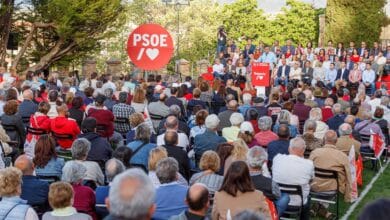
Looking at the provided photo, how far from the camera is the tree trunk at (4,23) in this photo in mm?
27109

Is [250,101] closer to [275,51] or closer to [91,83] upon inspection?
[91,83]

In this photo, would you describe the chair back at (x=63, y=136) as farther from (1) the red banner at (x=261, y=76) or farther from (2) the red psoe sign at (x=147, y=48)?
(1) the red banner at (x=261, y=76)

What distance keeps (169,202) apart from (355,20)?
28090mm

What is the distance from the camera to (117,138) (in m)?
11.1

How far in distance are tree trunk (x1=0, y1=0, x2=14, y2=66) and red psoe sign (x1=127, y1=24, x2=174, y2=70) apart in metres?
12.8

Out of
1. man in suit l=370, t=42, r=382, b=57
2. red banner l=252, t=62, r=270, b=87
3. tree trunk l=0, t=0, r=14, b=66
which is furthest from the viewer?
tree trunk l=0, t=0, r=14, b=66

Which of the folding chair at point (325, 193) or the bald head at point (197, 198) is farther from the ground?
the bald head at point (197, 198)

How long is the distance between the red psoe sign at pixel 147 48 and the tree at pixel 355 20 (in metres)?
17.8

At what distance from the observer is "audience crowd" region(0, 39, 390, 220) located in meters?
5.29

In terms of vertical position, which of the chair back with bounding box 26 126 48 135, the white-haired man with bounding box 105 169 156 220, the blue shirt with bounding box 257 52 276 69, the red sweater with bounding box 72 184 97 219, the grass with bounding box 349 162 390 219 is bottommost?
the grass with bounding box 349 162 390 219

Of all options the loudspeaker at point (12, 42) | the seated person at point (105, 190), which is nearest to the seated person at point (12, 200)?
the seated person at point (105, 190)

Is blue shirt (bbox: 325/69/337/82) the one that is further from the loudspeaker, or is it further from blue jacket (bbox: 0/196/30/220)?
blue jacket (bbox: 0/196/30/220)

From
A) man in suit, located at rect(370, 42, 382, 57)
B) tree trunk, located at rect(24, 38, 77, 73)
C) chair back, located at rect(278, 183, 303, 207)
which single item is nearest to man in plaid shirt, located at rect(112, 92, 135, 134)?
chair back, located at rect(278, 183, 303, 207)

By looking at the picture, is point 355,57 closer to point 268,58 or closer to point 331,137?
point 268,58
